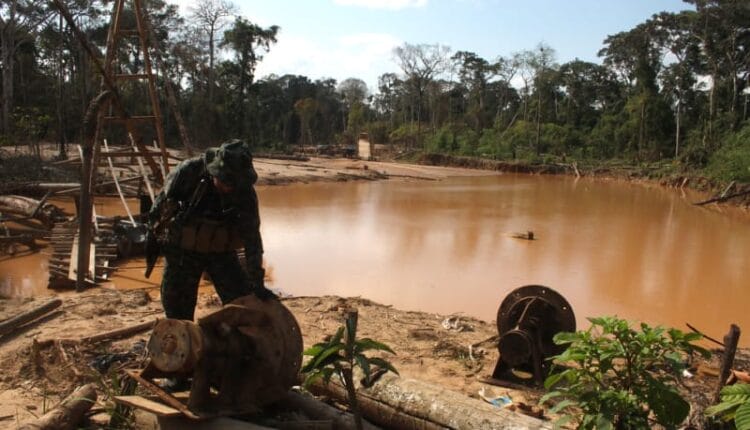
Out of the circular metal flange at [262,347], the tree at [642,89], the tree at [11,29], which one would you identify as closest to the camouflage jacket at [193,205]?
the circular metal flange at [262,347]

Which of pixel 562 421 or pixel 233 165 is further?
pixel 233 165

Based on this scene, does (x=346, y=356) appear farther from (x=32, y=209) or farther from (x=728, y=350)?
(x=32, y=209)

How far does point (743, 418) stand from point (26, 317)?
186 inches

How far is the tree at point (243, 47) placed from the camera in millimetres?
36562

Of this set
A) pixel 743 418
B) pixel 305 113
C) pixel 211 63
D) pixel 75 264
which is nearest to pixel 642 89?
pixel 305 113

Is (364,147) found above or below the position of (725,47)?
below

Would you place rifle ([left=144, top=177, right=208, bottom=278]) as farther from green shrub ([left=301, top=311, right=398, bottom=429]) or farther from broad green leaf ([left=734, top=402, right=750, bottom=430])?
broad green leaf ([left=734, top=402, right=750, bottom=430])

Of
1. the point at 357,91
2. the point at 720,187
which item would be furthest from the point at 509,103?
the point at 720,187

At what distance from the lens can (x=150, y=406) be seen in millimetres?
2594

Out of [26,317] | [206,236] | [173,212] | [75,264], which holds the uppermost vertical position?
[173,212]

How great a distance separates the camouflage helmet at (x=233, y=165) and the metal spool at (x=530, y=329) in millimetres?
2317

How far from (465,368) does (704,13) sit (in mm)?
34926

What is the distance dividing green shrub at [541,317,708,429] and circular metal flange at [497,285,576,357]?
183 centimetres

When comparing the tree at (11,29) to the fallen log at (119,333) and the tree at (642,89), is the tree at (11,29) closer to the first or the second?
the fallen log at (119,333)
